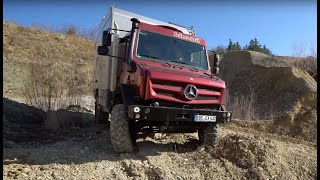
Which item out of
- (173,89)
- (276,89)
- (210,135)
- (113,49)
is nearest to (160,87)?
(173,89)

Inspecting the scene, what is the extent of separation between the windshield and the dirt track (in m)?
1.76

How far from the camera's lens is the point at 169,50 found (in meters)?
7.37

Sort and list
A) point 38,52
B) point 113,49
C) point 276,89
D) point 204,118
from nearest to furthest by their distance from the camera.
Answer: point 204,118
point 113,49
point 276,89
point 38,52

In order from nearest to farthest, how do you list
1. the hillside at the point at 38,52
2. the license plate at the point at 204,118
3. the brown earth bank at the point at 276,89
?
the license plate at the point at 204,118, the brown earth bank at the point at 276,89, the hillside at the point at 38,52

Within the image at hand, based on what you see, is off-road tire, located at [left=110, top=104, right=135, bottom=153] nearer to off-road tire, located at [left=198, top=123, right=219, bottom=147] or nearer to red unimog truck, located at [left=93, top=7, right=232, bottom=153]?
red unimog truck, located at [left=93, top=7, right=232, bottom=153]

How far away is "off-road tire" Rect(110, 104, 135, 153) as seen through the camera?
6.23m

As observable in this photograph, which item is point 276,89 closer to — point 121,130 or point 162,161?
point 162,161

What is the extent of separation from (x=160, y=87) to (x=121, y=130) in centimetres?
104

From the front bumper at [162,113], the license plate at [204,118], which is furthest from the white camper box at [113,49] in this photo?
the license plate at [204,118]

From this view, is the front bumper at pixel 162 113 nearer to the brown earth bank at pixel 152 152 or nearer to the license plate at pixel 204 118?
the license plate at pixel 204 118

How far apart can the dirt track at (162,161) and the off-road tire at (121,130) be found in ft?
0.60

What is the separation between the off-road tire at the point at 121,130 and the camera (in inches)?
245

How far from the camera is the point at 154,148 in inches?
272

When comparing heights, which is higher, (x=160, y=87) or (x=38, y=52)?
(x=38, y=52)
